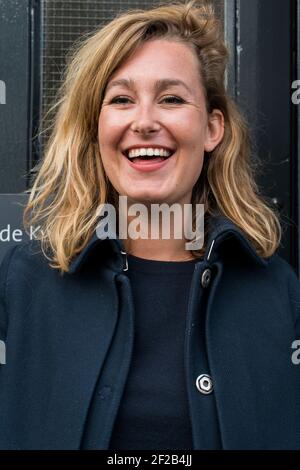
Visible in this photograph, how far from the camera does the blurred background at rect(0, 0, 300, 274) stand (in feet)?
6.48

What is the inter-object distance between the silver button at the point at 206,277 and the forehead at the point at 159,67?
17.1 inches

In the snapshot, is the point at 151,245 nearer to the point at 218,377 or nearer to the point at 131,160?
Result: the point at 131,160

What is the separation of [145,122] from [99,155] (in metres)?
0.23

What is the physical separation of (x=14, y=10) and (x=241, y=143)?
72 cm

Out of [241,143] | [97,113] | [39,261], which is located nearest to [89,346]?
[39,261]

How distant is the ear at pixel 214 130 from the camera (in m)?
1.80

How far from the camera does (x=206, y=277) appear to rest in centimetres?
161

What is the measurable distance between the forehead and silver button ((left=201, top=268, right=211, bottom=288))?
17.1 inches

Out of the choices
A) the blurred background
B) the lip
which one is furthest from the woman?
the blurred background
